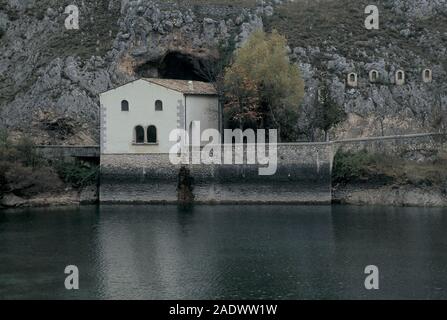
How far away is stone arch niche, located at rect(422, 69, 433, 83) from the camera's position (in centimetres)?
7825

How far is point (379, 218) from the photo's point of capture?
56469 millimetres

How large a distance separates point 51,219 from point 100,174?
9.93 m

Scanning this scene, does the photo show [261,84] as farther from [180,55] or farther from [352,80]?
[180,55]

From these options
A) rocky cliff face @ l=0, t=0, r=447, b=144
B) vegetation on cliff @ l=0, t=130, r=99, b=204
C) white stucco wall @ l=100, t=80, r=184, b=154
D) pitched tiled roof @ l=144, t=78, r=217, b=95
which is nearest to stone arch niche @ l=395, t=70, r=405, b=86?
rocky cliff face @ l=0, t=0, r=447, b=144

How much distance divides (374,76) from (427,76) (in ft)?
17.2

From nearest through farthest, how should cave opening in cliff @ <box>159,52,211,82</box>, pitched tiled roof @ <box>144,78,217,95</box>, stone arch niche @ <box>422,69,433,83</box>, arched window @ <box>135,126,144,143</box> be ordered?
pitched tiled roof @ <box>144,78,217,95</box> < arched window @ <box>135,126,144,143</box> < cave opening in cliff @ <box>159,52,211,82</box> < stone arch niche @ <box>422,69,433,83</box>

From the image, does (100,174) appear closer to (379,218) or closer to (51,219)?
(51,219)

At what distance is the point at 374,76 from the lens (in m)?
77.4

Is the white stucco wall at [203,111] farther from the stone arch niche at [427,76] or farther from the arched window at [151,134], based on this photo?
the stone arch niche at [427,76]

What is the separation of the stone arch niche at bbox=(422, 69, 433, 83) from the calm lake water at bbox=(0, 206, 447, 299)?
67.6 ft

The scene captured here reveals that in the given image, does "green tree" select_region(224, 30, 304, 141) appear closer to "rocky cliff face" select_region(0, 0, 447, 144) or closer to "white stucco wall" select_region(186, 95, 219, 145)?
"white stucco wall" select_region(186, 95, 219, 145)

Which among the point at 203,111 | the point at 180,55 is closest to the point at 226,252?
the point at 203,111
